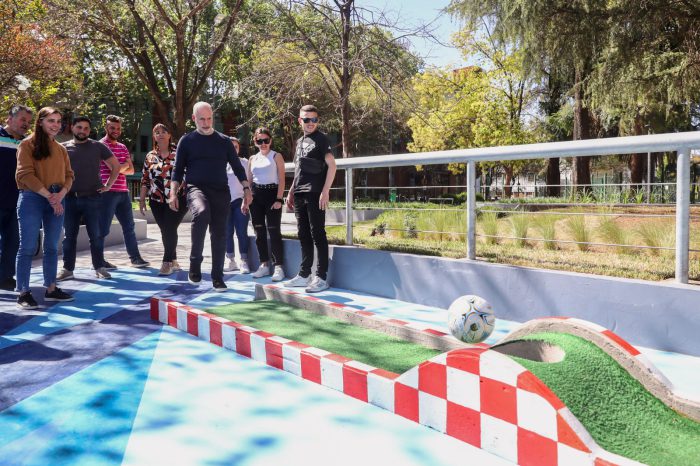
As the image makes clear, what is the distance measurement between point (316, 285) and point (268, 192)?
5.13 ft

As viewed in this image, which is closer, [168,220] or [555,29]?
[168,220]

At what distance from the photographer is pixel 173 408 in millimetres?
3037

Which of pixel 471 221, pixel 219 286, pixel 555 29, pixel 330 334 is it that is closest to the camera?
pixel 330 334

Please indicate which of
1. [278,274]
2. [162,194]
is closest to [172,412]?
[278,274]

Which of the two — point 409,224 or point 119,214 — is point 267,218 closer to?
point 409,224

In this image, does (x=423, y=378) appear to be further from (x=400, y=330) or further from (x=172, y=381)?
(x=172, y=381)

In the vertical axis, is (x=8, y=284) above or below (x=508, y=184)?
below

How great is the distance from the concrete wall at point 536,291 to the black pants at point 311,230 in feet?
1.17

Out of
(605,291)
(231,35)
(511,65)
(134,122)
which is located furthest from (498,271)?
(134,122)

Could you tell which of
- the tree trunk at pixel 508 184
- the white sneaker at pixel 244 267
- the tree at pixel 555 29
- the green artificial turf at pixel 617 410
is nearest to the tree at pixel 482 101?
the tree trunk at pixel 508 184

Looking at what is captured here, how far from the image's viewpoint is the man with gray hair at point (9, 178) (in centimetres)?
593

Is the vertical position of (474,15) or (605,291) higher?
(474,15)

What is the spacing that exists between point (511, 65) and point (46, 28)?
18483 mm

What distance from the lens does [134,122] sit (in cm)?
3588
